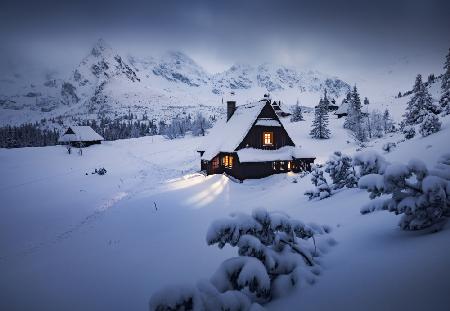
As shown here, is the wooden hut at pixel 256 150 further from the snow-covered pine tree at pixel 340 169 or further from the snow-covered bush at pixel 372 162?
the snow-covered bush at pixel 372 162

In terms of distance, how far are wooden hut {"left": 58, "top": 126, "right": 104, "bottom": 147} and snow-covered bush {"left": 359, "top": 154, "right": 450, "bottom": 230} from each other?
73997 mm

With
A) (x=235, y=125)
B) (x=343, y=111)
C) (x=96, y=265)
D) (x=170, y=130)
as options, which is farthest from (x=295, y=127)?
(x=96, y=265)

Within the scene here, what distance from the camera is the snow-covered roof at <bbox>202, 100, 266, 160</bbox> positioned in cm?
2930

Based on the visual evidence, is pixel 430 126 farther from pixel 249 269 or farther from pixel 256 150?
pixel 249 269

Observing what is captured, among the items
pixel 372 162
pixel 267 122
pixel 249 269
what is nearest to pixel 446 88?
pixel 267 122

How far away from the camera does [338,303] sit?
4410 mm

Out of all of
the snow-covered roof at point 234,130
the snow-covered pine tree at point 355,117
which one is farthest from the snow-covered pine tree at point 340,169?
the snow-covered pine tree at point 355,117

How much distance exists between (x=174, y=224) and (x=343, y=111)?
74.2 meters

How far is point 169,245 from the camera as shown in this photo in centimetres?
1300

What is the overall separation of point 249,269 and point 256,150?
2560 cm

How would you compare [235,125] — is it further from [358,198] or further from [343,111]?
[343,111]

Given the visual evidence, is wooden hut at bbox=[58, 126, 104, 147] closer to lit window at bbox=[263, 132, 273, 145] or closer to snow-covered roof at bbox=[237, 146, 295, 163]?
snow-covered roof at bbox=[237, 146, 295, 163]

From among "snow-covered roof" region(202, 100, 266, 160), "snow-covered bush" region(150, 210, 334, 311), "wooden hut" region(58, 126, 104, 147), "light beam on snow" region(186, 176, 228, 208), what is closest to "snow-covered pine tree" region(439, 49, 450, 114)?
"snow-covered roof" region(202, 100, 266, 160)

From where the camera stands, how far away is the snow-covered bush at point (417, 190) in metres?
4.87
